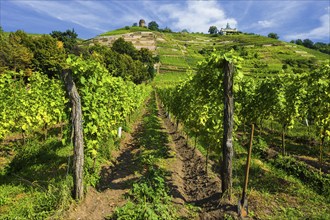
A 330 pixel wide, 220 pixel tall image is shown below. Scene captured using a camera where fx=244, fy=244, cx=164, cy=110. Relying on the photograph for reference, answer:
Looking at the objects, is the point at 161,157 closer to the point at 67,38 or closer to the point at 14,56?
the point at 14,56

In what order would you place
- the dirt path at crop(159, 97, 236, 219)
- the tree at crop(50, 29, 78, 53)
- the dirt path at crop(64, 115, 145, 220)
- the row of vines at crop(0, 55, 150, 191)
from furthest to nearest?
the tree at crop(50, 29, 78, 53), the row of vines at crop(0, 55, 150, 191), the dirt path at crop(159, 97, 236, 219), the dirt path at crop(64, 115, 145, 220)

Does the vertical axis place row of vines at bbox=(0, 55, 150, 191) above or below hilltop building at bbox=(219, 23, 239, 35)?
below

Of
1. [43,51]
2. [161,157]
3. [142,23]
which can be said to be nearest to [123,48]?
[43,51]

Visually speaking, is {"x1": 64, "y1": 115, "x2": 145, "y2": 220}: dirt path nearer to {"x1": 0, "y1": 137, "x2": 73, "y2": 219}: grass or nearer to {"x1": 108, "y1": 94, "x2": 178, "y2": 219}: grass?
{"x1": 108, "y1": 94, "x2": 178, "y2": 219}: grass

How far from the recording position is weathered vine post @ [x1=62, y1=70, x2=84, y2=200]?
6762mm

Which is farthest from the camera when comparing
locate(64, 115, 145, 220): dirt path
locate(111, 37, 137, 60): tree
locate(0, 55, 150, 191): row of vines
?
locate(111, 37, 137, 60): tree

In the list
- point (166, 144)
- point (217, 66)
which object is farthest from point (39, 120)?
point (217, 66)

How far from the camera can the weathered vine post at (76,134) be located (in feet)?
22.2

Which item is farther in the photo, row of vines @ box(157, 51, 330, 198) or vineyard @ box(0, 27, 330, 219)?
row of vines @ box(157, 51, 330, 198)

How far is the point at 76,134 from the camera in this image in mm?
6836

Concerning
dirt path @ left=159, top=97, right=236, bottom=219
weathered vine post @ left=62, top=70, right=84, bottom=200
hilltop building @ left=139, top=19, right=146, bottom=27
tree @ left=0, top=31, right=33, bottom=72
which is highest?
hilltop building @ left=139, top=19, right=146, bottom=27

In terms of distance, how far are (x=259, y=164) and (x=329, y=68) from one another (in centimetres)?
527

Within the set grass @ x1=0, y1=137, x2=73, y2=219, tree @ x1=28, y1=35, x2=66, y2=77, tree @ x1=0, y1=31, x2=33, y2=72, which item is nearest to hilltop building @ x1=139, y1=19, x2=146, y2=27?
tree @ x1=28, y1=35, x2=66, y2=77

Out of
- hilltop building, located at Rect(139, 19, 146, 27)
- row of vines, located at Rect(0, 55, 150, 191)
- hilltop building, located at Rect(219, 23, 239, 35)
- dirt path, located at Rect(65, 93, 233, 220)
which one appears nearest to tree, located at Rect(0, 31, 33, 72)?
row of vines, located at Rect(0, 55, 150, 191)
